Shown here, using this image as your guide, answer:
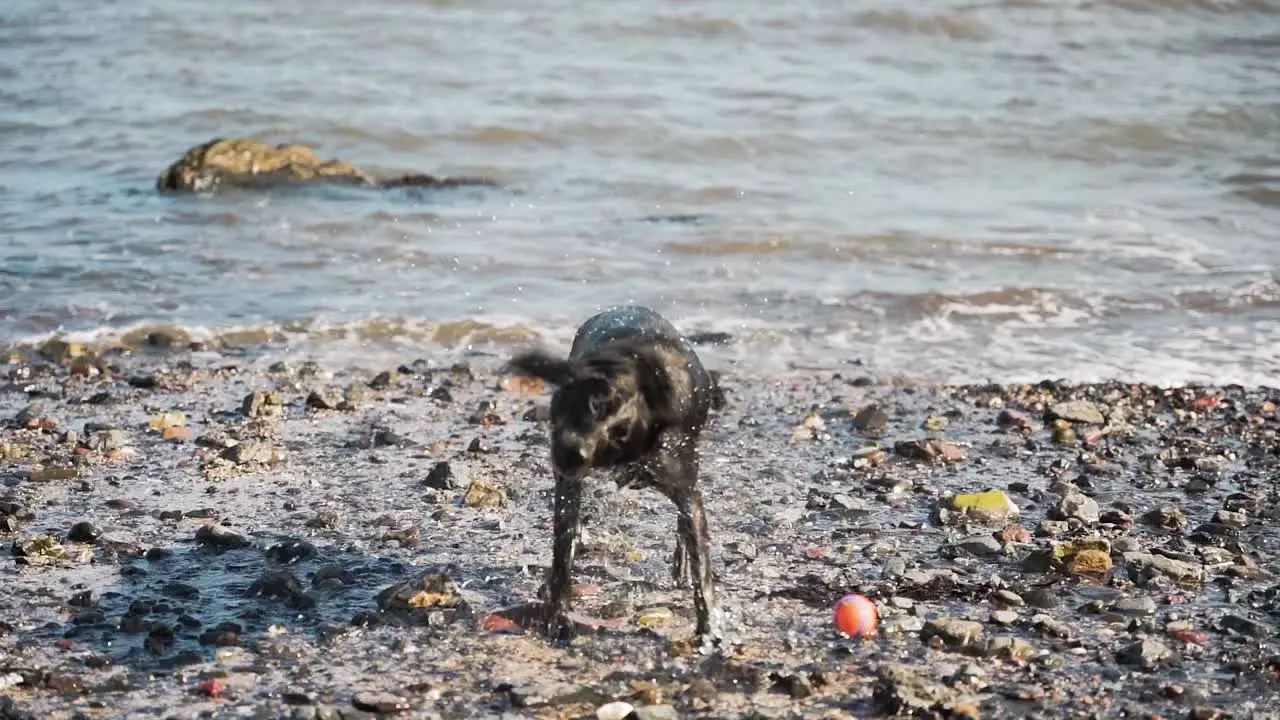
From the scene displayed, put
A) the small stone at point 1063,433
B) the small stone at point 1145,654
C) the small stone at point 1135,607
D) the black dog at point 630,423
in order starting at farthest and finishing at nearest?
the small stone at point 1063,433 < the small stone at point 1135,607 < the small stone at point 1145,654 < the black dog at point 630,423

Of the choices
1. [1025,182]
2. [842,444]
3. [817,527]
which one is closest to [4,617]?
[817,527]

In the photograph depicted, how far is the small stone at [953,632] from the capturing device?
613 cm

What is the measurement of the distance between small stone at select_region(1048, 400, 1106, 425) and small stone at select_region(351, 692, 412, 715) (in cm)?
501

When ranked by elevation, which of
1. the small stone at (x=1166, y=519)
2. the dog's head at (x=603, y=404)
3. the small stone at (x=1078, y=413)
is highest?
the dog's head at (x=603, y=404)

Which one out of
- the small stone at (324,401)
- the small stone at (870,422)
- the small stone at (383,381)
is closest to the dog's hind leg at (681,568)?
the small stone at (870,422)

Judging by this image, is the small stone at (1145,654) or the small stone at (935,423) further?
the small stone at (935,423)

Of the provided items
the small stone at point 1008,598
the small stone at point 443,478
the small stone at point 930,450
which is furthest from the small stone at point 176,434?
the small stone at point 1008,598

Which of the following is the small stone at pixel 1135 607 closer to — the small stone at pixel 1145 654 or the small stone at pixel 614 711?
the small stone at pixel 1145 654

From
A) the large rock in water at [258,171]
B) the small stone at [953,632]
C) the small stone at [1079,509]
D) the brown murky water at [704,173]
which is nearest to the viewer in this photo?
the small stone at [953,632]

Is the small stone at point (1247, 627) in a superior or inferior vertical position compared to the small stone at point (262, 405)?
superior

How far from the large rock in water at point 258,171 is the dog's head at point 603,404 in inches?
421

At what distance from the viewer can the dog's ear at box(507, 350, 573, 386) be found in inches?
211

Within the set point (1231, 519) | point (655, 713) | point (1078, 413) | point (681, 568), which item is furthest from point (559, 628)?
point (1078, 413)

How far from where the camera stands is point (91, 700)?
5629mm
